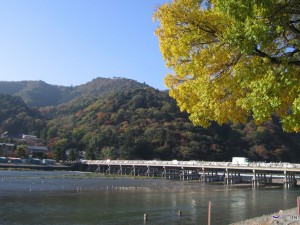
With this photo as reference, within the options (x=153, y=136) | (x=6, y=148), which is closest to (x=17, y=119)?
(x=6, y=148)

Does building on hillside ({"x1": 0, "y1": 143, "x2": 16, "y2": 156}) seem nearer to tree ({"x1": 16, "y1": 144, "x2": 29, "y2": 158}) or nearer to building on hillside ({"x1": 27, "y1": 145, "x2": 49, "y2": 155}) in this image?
building on hillside ({"x1": 27, "y1": 145, "x2": 49, "y2": 155})

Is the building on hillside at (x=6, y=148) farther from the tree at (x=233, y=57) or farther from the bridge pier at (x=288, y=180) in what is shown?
the tree at (x=233, y=57)

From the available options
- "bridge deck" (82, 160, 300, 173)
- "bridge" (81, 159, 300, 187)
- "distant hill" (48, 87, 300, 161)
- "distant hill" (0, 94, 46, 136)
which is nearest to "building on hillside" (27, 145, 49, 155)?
"distant hill" (48, 87, 300, 161)

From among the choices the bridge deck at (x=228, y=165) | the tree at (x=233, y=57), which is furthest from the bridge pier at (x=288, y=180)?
the tree at (x=233, y=57)

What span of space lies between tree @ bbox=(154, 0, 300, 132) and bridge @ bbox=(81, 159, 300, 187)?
48841 millimetres

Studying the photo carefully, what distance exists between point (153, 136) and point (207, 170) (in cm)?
2781

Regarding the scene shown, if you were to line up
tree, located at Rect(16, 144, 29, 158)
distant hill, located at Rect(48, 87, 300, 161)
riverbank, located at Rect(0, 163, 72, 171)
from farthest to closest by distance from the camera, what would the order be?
distant hill, located at Rect(48, 87, 300, 161)
tree, located at Rect(16, 144, 29, 158)
riverbank, located at Rect(0, 163, 72, 171)

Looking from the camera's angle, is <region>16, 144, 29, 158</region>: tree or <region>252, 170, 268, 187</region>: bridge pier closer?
<region>252, 170, 268, 187</region>: bridge pier

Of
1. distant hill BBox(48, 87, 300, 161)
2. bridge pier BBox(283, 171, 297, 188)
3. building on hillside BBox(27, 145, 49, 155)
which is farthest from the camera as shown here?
building on hillside BBox(27, 145, 49, 155)

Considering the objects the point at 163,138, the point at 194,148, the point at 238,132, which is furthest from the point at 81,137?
the point at 238,132

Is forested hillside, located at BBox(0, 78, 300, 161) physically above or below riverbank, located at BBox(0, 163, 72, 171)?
above

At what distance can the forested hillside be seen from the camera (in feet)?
312

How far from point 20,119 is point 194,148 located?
261 ft

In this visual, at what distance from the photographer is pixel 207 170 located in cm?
7294
